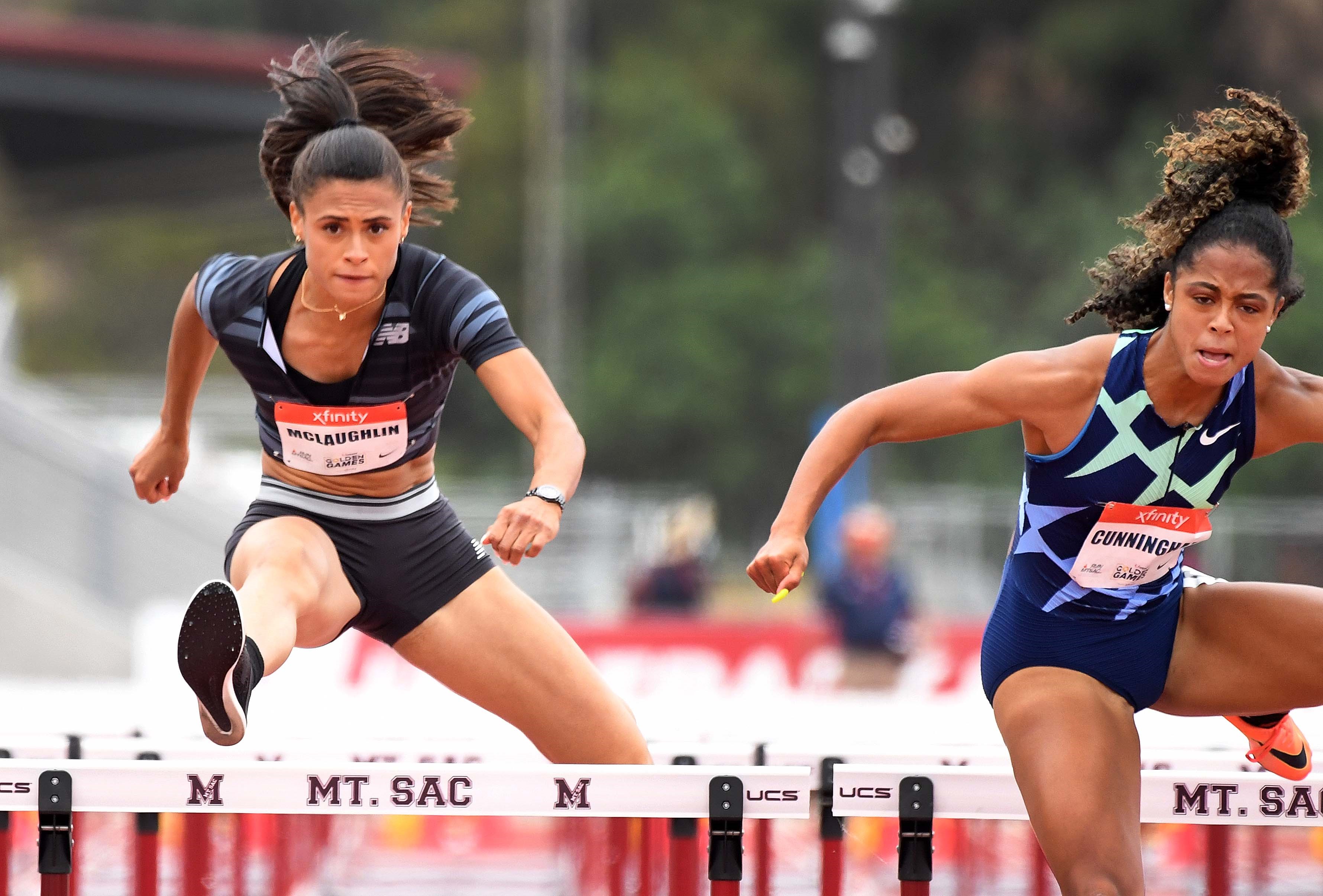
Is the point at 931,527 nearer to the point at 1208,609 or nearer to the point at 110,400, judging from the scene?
the point at 110,400

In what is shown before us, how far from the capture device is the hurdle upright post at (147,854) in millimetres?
4047

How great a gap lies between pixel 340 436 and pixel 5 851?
1.33m

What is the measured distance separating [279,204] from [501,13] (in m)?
34.6

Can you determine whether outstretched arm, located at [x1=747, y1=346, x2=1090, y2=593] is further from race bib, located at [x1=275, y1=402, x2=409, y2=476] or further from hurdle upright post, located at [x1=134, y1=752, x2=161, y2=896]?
hurdle upright post, located at [x1=134, y1=752, x2=161, y2=896]

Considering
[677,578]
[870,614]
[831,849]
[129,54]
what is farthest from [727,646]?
[129,54]

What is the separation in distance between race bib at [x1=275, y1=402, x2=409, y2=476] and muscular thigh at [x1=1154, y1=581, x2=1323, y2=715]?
190 centimetres

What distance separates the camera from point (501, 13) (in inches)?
1471

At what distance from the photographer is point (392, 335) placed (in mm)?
3904

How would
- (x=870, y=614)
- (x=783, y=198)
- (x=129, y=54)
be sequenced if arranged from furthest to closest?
(x=783, y=198) < (x=129, y=54) < (x=870, y=614)

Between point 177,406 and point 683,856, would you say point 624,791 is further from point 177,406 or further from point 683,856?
point 177,406

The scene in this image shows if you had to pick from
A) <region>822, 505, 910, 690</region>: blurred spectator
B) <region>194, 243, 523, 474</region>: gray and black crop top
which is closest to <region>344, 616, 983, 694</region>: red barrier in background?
<region>822, 505, 910, 690</region>: blurred spectator

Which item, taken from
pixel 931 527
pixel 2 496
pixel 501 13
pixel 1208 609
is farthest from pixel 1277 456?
pixel 501 13

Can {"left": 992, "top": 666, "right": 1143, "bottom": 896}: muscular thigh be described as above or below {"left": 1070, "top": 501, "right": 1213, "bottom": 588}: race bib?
below

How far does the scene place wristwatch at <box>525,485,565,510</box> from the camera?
3490 millimetres
